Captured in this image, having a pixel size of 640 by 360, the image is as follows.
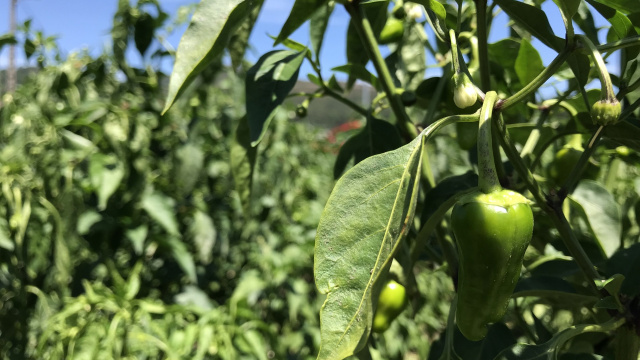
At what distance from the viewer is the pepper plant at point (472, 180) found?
1.11 feet

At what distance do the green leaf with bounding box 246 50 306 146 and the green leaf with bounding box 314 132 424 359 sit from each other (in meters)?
0.18

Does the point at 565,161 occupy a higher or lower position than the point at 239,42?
lower

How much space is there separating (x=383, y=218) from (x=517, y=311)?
0.35 metres

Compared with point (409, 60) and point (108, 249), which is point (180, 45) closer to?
Result: point (409, 60)

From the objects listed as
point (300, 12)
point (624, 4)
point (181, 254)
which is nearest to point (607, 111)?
point (624, 4)

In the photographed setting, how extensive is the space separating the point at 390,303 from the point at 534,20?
27cm

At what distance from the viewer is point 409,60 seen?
2.53 ft

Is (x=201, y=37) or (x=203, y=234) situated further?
(x=203, y=234)

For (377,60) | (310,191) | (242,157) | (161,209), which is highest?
(377,60)

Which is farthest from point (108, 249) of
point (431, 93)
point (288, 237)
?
point (431, 93)

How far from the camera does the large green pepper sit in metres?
0.34

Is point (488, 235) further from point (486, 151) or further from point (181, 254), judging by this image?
point (181, 254)

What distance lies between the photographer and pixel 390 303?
537 mm

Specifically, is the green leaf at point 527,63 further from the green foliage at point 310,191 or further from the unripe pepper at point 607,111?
the unripe pepper at point 607,111
